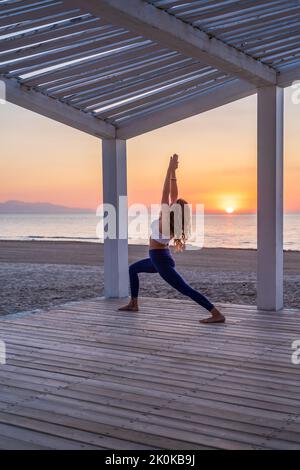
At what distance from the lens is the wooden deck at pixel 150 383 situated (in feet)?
10.4

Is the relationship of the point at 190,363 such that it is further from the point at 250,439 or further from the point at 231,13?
the point at 231,13

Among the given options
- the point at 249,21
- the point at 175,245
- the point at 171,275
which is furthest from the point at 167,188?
the point at 249,21

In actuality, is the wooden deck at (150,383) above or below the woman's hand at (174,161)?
below

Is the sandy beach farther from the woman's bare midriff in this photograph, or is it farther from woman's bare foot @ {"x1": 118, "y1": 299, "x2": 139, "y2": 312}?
the woman's bare midriff

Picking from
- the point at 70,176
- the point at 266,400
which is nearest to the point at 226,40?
the point at 266,400

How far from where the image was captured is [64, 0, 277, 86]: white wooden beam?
4232 mm

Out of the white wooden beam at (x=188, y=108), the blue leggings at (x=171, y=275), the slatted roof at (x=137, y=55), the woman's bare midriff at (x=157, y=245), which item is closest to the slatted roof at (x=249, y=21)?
the slatted roof at (x=137, y=55)

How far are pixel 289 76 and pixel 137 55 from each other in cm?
186

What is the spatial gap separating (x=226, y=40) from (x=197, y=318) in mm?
2968

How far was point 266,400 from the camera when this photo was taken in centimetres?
373

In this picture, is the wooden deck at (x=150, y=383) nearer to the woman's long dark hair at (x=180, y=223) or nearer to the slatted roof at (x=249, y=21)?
the woman's long dark hair at (x=180, y=223)

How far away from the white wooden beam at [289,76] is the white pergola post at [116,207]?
2.33 meters

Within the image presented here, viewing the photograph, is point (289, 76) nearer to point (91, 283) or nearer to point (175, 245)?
point (175, 245)

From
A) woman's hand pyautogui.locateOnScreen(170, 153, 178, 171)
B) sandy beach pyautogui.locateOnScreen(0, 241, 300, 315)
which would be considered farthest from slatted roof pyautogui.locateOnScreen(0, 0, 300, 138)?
sandy beach pyautogui.locateOnScreen(0, 241, 300, 315)
